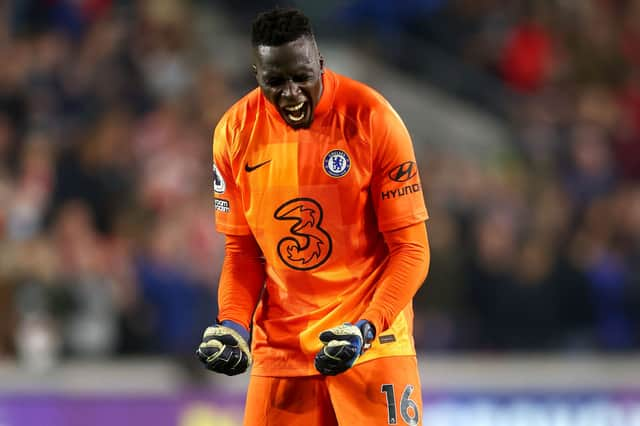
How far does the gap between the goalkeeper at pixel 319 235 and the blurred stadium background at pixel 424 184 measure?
395 cm

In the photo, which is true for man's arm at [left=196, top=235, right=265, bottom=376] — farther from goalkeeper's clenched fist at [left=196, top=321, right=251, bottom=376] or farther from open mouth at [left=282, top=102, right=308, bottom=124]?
open mouth at [left=282, top=102, right=308, bottom=124]

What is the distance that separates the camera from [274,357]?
4.84 meters

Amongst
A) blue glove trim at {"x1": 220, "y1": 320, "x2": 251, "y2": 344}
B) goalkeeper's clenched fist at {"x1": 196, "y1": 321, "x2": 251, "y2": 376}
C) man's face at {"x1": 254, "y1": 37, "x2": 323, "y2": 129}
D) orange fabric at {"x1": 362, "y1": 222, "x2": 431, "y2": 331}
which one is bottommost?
goalkeeper's clenched fist at {"x1": 196, "y1": 321, "x2": 251, "y2": 376}

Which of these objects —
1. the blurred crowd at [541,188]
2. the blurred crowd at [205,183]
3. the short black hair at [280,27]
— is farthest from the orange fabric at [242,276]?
the blurred crowd at [541,188]

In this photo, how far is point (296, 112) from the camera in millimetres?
4648

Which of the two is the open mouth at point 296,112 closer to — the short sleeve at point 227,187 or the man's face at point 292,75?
the man's face at point 292,75

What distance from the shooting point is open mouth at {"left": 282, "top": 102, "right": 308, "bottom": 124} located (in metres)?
4.62

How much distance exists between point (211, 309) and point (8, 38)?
440 centimetres

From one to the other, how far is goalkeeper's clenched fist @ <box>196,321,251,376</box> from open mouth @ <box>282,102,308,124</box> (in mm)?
827

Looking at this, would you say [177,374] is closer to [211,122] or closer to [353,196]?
[211,122]

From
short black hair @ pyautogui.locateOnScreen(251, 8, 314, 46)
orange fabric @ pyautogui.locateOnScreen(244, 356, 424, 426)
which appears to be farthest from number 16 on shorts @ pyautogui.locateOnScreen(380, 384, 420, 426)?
short black hair @ pyautogui.locateOnScreen(251, 8, 314, 46)

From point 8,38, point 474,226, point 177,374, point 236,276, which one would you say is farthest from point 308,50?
point 8,38

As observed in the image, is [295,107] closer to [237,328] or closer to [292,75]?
[292,75]

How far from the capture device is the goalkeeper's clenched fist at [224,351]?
4535 millimetres
